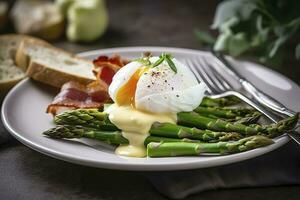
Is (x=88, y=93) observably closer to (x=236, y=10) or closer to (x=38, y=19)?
(x=236, y=10)

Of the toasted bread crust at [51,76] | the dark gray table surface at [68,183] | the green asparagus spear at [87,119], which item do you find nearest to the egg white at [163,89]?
the green asparagus spear at [87,119]

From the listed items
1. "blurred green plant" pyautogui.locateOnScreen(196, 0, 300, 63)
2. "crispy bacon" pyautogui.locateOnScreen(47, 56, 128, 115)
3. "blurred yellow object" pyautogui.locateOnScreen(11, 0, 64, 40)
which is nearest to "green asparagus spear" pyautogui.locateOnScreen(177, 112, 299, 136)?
"crispy bacon" pyautogui.locateOnScreen(47, 56, 128, 115)

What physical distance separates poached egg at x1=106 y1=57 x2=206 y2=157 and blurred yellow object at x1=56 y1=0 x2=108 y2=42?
5.57ft

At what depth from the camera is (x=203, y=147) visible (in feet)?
7.88

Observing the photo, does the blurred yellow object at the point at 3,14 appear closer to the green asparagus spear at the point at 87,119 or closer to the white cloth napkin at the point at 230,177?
the green asparagus spear at the point at 87,119

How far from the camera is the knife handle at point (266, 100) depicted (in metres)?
2.66

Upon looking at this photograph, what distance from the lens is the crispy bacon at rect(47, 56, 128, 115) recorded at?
2.82 metres

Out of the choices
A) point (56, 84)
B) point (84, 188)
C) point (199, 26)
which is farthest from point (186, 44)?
point (84, 188)

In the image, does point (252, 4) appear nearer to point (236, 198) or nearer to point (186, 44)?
point (186, 44)

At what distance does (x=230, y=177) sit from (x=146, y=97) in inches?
19.8

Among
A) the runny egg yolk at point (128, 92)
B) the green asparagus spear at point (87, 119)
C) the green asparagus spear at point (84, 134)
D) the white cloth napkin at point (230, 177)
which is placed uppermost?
the runny egg yolk at point (128, 92)

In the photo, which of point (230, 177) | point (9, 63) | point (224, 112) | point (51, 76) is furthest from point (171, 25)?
point (230, 177)

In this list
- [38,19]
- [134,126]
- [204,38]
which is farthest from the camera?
[38,19]

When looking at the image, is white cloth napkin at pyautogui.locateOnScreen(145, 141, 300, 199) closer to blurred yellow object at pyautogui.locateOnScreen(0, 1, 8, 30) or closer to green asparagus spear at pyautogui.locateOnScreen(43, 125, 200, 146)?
green asparagus spear at pyautogui.locateOnScreen(43, 125, 200, 146)
